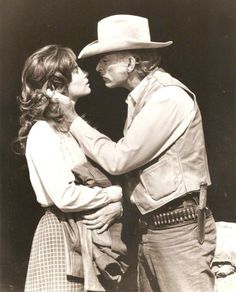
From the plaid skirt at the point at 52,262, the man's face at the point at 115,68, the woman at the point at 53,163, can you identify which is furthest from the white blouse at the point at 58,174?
the man's face at the point at 115,68

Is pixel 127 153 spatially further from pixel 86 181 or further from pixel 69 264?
pixel 69 264

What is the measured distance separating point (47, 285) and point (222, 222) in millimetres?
1441

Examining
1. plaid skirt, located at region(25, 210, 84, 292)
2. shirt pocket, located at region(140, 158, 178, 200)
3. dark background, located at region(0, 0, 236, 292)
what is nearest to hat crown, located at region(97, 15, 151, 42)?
dark background, located at region(0, 0, 236, 292)

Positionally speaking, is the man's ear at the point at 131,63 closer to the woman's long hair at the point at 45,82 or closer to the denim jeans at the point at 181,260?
the woman's long hair at the point at 45,82

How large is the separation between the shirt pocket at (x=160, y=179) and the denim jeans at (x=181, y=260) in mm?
190

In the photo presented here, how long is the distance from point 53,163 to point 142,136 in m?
0.45

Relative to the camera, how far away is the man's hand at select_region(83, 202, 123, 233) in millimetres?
3295

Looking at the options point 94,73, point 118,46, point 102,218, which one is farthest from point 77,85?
point 102,218

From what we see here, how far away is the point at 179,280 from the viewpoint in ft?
10.8

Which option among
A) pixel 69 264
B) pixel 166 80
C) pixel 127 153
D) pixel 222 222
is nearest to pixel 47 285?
pixel 69 264

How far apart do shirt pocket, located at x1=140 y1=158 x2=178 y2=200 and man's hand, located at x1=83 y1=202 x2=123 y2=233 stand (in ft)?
0.65

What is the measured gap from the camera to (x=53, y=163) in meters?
3.25

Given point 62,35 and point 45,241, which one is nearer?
point 45,241

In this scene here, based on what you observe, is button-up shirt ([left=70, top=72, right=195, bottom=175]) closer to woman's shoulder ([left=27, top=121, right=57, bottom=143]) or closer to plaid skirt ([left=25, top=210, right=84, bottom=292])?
woman's shoulder ([left=27, top=121, right=57, bottom=143])
